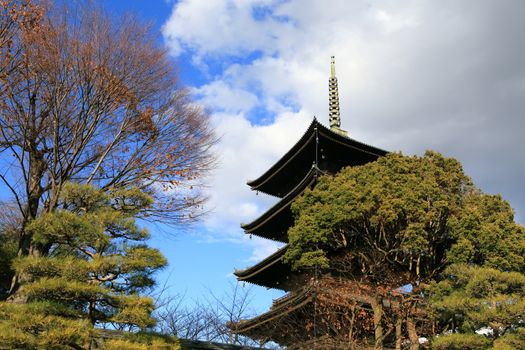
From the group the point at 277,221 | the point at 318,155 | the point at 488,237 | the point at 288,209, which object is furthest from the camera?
the point at 277,221

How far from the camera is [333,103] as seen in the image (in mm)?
22156

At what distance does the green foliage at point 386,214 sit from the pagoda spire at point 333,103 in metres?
8.56

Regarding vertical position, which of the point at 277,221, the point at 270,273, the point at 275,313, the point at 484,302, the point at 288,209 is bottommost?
the point at 484,302

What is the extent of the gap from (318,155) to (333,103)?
537 centimetres

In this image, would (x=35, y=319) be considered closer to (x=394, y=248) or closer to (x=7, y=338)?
(x=7, y=338)

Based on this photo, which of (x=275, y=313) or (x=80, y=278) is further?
(x=275, y=313)

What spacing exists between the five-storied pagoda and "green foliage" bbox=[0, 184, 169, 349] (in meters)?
5.74

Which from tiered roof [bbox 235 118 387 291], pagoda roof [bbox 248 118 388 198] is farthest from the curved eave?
pagoda roof [bbox 248 118 388 198]

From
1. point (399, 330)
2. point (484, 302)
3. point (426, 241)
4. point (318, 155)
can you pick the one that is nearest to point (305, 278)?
point (399, 330)

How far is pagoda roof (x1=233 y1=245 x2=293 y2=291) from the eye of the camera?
16.9 m

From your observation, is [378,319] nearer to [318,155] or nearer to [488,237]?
[488,237]

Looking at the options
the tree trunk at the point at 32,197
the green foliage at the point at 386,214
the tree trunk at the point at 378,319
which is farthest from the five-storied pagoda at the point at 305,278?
the tree trunk at the point at 32,197

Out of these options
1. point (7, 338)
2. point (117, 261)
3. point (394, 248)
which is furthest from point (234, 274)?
point (7, 338)

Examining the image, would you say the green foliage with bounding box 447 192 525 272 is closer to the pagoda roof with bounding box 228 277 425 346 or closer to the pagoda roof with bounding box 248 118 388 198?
the pagoda roof with bounding box 228 277 425 346
